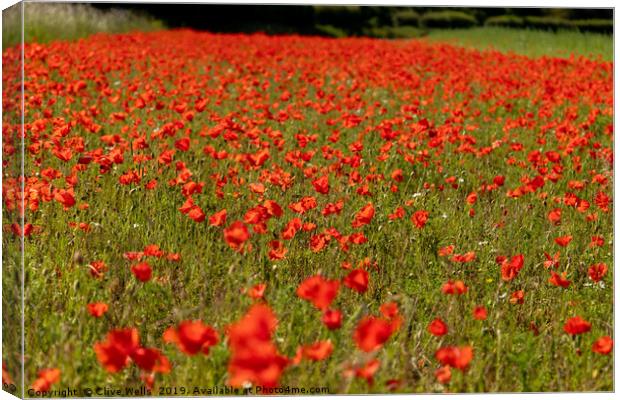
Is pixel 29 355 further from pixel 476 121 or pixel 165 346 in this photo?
pixel 476 121

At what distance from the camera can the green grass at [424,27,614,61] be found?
532cm

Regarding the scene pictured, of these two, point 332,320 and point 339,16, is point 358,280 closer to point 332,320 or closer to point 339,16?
point 332,320

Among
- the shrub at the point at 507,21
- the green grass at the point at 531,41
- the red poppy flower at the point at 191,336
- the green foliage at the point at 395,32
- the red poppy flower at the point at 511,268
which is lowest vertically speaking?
the red poppy flower at the point at 511,268

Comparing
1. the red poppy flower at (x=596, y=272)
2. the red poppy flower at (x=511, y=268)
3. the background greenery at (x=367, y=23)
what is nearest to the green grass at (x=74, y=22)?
the background greenery at (x=367, y=23)

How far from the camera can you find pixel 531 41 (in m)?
7.47

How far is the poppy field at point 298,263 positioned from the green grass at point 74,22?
1.41 feet

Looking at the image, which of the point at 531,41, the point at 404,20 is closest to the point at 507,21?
the point at 531,41

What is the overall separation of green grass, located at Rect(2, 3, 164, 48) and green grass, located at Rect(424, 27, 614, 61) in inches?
119

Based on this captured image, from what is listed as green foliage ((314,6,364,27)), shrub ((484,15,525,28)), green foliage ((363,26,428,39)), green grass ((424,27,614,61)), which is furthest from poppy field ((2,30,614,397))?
green foliage ((314,6,364,27))

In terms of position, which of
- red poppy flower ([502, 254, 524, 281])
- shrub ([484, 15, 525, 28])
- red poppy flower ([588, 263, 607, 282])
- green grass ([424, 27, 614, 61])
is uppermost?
shrub ([484, 15, 525, 28])

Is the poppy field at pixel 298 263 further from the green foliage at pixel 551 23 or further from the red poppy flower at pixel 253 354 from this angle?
the green foliage at pixel 551 23

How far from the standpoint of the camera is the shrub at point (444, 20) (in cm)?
919

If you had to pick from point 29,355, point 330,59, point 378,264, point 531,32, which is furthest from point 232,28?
point 29,355

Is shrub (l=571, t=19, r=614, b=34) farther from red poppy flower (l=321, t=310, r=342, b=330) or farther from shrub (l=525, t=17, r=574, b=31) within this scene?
red poppy flower (l=321, t=310, r=342, b=330)
